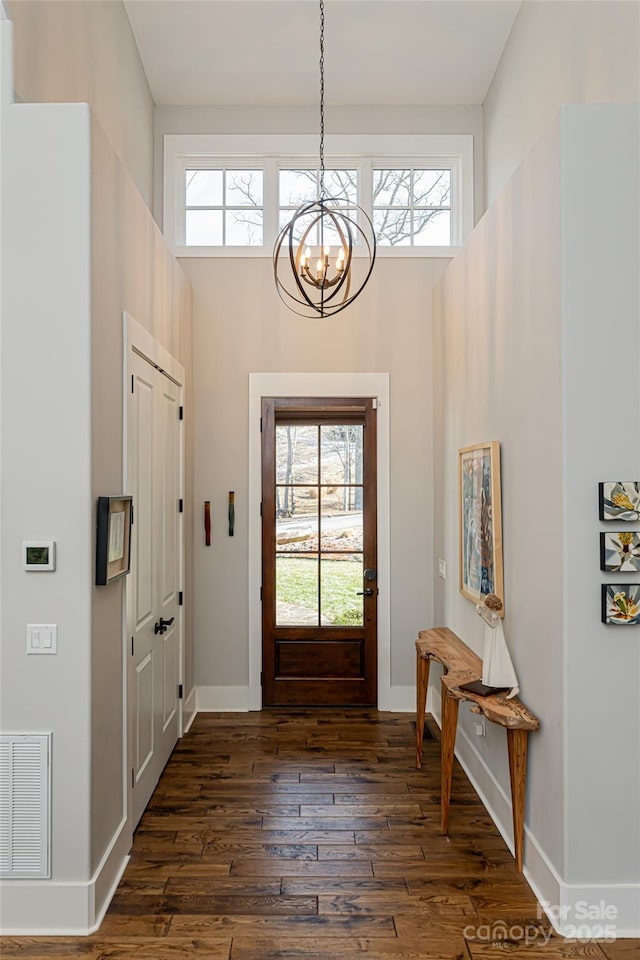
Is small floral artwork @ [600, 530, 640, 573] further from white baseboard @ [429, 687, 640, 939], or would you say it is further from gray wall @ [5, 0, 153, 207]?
gray wall @ [5, 0, 153, 207]

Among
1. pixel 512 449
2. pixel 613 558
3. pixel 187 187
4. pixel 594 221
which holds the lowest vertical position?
pixel 613 558

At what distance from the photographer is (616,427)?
93.8 inches

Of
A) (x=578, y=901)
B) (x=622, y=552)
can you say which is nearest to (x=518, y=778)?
(x=578, y=901)

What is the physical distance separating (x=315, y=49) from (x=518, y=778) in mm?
4378

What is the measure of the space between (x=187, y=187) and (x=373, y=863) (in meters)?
4.53

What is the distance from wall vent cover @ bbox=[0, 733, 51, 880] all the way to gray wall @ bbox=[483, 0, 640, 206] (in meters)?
3.50

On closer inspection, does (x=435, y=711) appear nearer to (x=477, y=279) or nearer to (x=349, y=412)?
(x=349, y=412)

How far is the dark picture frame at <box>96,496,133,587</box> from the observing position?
97.7 inches

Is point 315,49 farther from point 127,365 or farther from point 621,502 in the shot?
point 621,502

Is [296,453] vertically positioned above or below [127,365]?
below

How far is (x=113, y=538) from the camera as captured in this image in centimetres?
259

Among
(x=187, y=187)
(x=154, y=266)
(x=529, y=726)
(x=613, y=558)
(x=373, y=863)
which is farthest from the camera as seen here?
(x=187, y=187)

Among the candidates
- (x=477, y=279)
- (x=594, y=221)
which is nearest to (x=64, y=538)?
(x=594, y=221)

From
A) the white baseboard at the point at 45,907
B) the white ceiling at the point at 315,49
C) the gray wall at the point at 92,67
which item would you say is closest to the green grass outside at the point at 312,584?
the white baseboard at the point at 45,907
